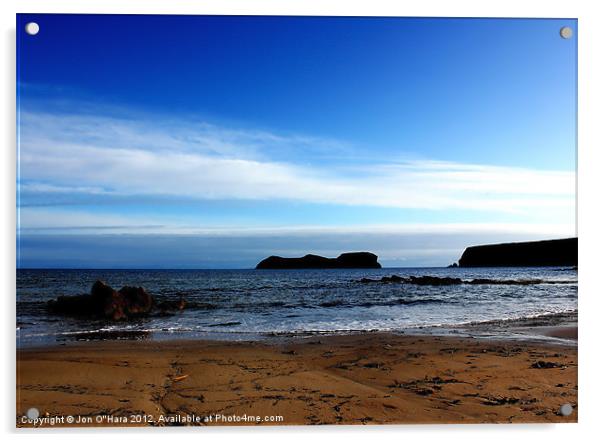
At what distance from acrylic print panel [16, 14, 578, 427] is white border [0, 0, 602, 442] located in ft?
0.23

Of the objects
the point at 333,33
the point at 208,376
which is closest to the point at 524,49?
the point at 333,33

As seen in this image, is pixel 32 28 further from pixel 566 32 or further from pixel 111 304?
pixel 566 32

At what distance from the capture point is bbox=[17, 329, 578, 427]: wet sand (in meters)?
2.99

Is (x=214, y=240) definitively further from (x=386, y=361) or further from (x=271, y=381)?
(x=386, y=361)

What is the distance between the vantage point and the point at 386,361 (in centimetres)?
361

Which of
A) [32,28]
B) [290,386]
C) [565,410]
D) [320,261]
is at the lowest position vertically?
[565,410]

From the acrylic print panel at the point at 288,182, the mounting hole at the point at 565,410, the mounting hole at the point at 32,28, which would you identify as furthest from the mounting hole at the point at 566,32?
the mounting hole at the point at 32,28

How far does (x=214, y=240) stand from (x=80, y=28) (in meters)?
1.80

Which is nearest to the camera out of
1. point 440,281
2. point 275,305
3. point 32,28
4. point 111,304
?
point 32,28
